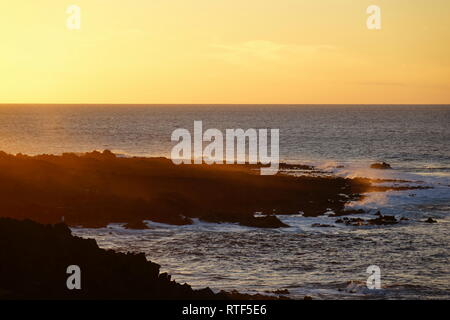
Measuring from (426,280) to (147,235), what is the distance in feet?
56.1

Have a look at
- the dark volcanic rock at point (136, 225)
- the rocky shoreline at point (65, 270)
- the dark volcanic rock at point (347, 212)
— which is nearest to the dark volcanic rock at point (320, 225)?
the dark volcanic rock at point (347, 212)

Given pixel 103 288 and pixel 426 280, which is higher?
pixel 103 288

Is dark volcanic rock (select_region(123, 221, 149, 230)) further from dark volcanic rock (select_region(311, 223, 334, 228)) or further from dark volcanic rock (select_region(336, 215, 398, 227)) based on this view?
dark volcanic rock (select_region(336, 215, 398, 227))

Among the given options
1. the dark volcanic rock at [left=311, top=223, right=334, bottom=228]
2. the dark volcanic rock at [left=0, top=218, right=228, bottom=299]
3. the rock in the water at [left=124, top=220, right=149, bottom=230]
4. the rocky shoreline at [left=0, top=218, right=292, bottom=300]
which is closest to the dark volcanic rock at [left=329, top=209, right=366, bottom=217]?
the dark volcanic rock at [left=311, top=223, right=334, bottom=228]

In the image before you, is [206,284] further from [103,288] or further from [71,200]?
[71,200]

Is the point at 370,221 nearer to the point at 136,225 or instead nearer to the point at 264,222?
the point at 264,222

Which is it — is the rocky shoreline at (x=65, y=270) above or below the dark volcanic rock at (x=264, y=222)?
above

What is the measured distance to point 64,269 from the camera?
74.7ft

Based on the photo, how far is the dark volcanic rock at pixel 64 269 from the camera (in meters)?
21.8

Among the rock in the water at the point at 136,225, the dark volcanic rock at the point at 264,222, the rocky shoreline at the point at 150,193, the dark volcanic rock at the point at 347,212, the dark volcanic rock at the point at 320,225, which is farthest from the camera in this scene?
the dark volcanic rock at the point at 347,212

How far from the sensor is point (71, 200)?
49.6m

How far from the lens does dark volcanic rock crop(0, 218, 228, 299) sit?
2177 centimetres

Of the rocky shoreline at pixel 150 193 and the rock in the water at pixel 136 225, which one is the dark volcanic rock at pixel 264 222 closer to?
the rocky shoreline at pixel 150 193
